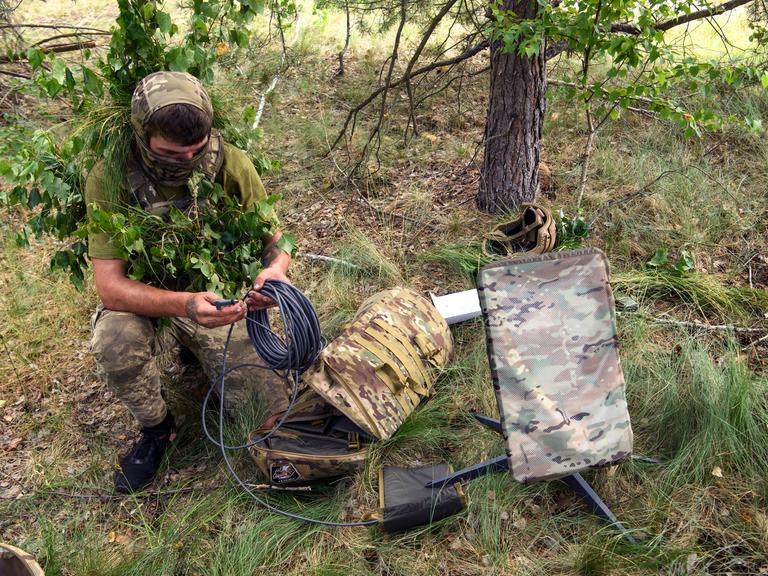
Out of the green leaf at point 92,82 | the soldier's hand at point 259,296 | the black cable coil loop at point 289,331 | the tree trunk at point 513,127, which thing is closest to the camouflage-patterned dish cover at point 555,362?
the black cable coil loop at point 289,331

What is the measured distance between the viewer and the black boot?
9.61 feet

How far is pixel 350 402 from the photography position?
2.66m

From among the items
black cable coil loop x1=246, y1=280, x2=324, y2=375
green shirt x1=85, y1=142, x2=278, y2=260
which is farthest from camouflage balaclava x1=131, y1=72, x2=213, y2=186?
black cable coil loop x1=246, y1=280, x2=324, y2=375

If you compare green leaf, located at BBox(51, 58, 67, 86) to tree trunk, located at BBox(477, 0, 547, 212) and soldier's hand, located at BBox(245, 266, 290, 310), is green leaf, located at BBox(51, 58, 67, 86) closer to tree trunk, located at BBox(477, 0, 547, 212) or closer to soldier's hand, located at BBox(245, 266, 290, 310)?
soldier's hand, located at BBox(245, 266, 290, 310)

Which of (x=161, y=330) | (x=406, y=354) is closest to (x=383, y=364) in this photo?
(x=406, y=354)

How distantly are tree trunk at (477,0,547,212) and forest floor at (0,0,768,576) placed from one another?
22 centimetres

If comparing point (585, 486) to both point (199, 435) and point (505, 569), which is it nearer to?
point (505, 569)

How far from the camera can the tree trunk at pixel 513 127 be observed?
12.7 feet

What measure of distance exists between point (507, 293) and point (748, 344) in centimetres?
183

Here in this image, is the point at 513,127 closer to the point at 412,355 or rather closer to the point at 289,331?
the point at 412,355

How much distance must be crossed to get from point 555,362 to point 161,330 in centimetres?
184

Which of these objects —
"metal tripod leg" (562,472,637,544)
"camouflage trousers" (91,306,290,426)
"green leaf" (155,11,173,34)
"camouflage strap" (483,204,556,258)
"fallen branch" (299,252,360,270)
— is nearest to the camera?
"metal tripod leg" (562,472,637,544)

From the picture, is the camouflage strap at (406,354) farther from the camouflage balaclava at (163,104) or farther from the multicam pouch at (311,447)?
the camouflage balaclava at (163,104)

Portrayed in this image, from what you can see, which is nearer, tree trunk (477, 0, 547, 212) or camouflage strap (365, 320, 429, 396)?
camouflage strap (365, 320, 429, 396)
